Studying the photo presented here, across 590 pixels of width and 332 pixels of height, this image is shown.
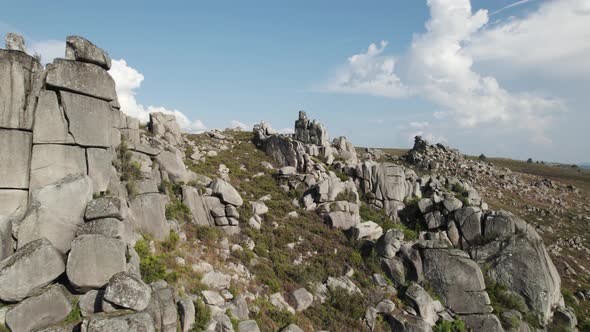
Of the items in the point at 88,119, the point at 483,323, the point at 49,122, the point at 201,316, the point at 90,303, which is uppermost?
the point at 88,119

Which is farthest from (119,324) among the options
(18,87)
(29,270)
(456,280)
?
(456,280)

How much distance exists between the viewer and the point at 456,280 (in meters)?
21.5

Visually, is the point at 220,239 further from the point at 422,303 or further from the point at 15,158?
the point at 422,303

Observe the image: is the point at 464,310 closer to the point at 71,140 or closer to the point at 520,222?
the point at 520,222

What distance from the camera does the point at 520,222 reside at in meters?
24.7

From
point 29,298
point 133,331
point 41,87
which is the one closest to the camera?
point 133,331

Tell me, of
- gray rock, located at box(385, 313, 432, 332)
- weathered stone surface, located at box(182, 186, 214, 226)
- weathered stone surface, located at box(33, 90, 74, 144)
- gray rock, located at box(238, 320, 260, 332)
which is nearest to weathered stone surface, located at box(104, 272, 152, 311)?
gray rock, located at box(238, 320, 260, 332)

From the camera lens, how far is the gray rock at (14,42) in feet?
43.0

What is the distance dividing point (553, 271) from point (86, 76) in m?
31.4

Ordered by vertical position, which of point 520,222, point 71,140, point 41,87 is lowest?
A: point 520,222

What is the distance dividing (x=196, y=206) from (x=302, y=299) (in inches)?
364

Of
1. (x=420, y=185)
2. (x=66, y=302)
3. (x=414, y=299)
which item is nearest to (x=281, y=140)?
(x=420, y=185)

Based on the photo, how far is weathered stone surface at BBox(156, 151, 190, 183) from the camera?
23.1 m

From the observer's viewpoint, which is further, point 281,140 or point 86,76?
point 281,140
